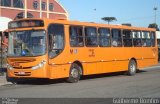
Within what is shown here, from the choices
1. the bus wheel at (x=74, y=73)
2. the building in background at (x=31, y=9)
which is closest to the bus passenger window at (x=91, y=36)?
the bus wheel at (x=74, y=73)

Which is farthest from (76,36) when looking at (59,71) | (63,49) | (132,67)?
(132,67)

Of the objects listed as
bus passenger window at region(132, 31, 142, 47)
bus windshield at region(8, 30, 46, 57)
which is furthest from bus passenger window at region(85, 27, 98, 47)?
bus passenger window at region(132, 31, 142, 47)

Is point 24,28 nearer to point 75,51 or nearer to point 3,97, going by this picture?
point 75,51

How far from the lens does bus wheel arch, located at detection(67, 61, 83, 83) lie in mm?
20125

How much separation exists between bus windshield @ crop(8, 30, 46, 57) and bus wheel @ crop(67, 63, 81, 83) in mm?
2125

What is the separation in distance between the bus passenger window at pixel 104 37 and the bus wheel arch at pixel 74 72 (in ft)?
8.03

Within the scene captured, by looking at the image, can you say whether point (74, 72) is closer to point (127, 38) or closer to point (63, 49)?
point (63, 49)

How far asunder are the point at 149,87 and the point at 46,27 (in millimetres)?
5049

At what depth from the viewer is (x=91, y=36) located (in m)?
21.9

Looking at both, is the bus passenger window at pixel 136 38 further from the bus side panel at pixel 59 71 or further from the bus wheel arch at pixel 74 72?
the bus side panel at pixel 59 71

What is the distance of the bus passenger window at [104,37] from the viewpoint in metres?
22.7

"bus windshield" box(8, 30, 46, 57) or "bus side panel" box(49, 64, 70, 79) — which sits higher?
"bus windshield" box(8, 30, 46, 57)

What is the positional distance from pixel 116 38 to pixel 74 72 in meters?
4.79

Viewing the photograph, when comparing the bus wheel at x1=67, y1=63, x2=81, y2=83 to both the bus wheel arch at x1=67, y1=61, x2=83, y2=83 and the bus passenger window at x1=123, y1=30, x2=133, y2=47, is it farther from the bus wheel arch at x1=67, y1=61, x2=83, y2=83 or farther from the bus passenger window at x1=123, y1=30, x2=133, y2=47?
the bus passenger window at x1=123, y1=30, x2=133, y2=47
